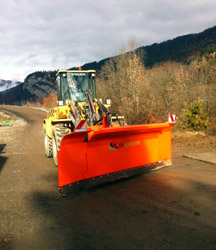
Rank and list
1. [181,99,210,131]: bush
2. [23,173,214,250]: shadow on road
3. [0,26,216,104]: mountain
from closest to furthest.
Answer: [23,173,214,250]: shadow on road, [181,99,210,131]: bush, [0,26,216,104]: mountain

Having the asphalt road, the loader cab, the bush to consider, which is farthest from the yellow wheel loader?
the bush

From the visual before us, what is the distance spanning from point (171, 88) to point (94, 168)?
11728 millimetres

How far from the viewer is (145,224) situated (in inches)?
129

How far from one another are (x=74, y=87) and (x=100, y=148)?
3089 mm

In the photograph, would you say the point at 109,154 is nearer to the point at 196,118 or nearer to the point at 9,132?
the point at 196,118

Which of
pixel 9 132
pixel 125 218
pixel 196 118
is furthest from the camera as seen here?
pixel 9 132

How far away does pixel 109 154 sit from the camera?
16.3ft

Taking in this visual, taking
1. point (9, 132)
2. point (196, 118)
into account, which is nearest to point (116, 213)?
point (196, 118)

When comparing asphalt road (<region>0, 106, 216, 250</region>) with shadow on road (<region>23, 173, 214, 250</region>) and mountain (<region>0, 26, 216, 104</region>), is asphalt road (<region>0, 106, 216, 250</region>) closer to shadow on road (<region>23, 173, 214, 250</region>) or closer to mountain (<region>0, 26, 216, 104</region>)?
shadow on road (<region>23, 173, 214, 250</region>)

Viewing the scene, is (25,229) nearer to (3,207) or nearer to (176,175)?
(3,207)

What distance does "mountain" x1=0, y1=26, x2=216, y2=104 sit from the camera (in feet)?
282

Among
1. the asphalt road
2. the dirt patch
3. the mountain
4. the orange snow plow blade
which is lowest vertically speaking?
the asphalt road

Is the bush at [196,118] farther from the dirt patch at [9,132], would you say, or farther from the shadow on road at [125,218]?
the dirt patch at [9,132]

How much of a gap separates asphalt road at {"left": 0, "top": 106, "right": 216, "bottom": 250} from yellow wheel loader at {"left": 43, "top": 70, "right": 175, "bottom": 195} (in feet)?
0.94
